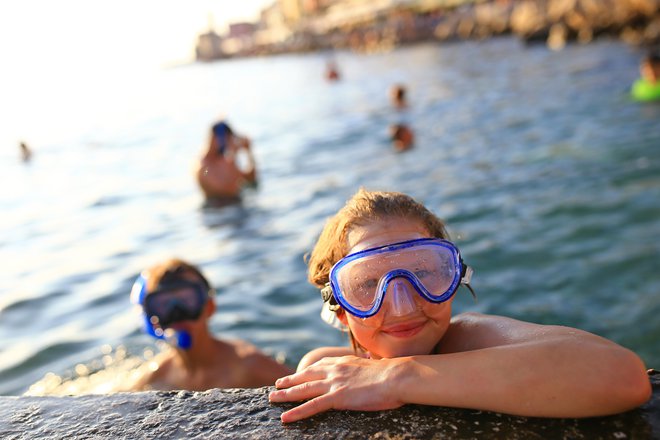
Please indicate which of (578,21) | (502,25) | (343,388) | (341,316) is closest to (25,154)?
(341,316)

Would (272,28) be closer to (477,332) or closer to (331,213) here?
(331,213)

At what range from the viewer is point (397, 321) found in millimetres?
1977

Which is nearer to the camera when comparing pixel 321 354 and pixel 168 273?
pixel 321 354

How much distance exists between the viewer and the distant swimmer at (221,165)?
992cm

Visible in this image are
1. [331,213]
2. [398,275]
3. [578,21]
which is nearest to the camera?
[398,275]

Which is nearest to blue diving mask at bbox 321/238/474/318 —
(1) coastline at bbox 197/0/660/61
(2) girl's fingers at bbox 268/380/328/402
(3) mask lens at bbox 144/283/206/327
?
(2) girl's fingers at bbox 268/380/328/402

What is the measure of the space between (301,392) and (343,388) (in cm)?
14

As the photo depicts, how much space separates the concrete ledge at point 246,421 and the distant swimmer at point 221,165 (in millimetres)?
7909

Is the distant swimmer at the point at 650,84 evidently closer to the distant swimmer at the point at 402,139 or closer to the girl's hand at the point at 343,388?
the distant swimmer at the point at 402,139

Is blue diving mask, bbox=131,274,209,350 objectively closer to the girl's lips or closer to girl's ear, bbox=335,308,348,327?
girl's ear, bbox=335,308,348,327

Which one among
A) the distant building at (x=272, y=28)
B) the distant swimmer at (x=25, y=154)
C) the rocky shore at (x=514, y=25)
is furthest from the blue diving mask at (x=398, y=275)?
the distant building at (x=272, y=28)

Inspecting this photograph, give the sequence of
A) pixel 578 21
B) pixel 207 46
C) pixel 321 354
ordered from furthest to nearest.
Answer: pixel 207 46, pixel 578 21, pixel 321 354

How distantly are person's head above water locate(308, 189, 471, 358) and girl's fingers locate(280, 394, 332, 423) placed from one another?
0.96 feet

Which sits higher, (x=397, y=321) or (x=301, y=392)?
(x=397, y=321)
